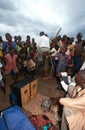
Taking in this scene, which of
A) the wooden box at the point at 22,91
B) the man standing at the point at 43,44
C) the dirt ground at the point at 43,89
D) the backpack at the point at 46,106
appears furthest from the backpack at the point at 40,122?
the man standing at the point at 43,44

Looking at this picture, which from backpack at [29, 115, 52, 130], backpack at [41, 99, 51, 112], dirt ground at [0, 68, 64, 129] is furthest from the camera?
dirt ground at [0, 68, 64, 129]

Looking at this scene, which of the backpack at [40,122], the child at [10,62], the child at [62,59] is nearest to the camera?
the backpack at [40,122]

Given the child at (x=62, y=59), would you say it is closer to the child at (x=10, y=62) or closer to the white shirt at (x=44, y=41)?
the white shirt at (x=44, y=41)

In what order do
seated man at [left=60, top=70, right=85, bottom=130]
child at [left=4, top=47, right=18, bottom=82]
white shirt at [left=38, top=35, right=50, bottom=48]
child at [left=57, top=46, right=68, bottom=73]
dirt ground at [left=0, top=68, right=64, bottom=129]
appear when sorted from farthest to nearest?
white shirt at [left=38, top=35, right=50, bottom=48], child at [left=57, top=46, right=68, bottom=73], child at [left=4, top=47, right=18, bottom=82], dirt ground at [left=0, top=68, right=64, bottom=129], seated man at [left=60, top=70, right=85, bottom=130]

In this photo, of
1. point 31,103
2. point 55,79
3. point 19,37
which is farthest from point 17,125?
point 19,37

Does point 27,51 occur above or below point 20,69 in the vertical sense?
above

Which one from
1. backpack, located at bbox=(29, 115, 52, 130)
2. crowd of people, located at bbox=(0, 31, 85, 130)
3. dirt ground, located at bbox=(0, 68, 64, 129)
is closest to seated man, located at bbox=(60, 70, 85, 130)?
backpack, located at bbox=(29, 115, 52, 130)

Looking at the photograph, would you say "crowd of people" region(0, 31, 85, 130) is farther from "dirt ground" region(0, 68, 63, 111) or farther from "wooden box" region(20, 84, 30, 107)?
"wooden box" region(20, 84, 30, 107)

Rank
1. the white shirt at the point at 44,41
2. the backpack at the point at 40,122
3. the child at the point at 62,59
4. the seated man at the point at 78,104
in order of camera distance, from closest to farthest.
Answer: the seated man at the point at 78,104, the backpack at the point at 40,122, the child at the point at 62,59, the white shirt at the point at 44,41

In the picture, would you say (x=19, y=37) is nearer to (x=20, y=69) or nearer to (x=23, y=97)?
(x=20, y=69)

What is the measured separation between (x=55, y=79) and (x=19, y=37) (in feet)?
8.63

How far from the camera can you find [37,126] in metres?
3.52

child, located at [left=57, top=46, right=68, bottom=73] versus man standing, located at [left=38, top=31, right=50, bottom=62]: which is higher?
man standing, located at [left=38, top=31, right=50, bottom=62]

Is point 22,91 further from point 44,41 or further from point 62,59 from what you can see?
point 44,41
